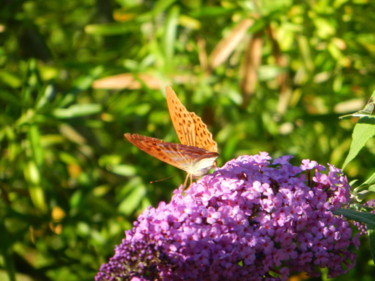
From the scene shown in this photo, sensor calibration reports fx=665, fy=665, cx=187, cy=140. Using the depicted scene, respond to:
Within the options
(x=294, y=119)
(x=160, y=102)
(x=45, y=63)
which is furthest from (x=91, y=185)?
(x=294, y=119)

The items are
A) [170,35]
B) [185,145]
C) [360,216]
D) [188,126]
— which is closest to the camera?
[360,216]

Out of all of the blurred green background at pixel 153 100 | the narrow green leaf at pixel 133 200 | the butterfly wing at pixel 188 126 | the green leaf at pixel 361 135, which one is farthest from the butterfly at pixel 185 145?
the narrow green leaf at pixel 133 200

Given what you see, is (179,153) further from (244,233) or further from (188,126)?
(244,233)

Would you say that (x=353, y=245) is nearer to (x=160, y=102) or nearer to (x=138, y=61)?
(x=160, y=102)

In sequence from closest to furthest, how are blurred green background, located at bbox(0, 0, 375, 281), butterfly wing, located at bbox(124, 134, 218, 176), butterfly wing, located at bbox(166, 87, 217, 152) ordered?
1. butterfly wing, located at bbox(124, 134, 218, 176)
2. butterfly wing, located at bbox(166, 87, 217, 152)
3. blurred green background, located at bbox(0, 0, 375, 281)

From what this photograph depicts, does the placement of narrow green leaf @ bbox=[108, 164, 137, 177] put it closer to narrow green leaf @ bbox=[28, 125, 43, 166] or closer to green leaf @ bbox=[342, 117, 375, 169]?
narrow green leaf @ bbox=[28, 125, 43, 166]

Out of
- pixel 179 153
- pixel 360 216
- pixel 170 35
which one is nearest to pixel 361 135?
pixel 360 216

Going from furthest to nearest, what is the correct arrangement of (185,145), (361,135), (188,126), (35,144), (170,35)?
1. (170,35)
2. (35,144)
3. (188,126)
4. (185,145)
5. (361,135)

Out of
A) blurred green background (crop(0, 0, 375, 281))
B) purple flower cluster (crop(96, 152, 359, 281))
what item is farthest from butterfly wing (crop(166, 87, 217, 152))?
blurred green background (crop(0, 0, 375, 281))
